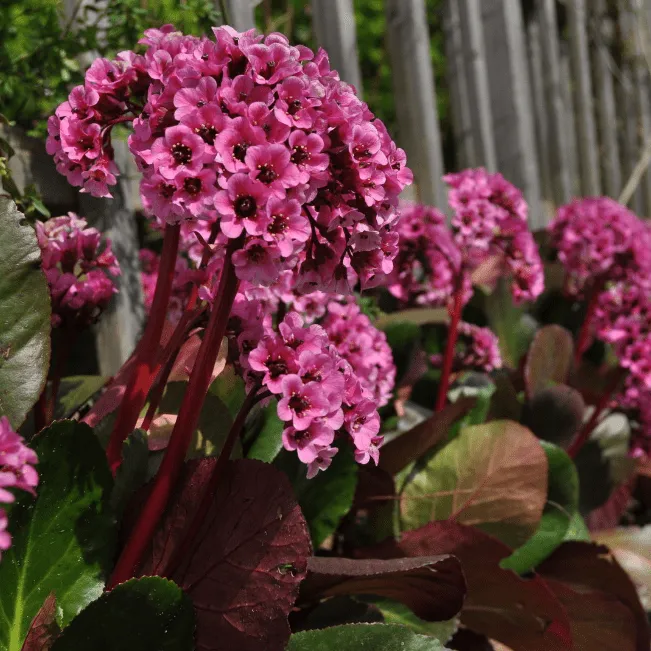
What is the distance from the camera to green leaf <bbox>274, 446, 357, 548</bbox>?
1121mm

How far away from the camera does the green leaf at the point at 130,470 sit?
0.86 m

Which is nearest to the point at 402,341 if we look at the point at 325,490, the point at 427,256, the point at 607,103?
the point at 427,256

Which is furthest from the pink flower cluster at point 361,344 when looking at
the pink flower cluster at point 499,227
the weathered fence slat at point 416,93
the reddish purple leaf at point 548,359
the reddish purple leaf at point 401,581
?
the weathered fence slat at point 416,93

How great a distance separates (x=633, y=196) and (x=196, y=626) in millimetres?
4259

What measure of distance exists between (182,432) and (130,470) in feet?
0.37

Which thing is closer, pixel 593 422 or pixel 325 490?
pixel 325 490

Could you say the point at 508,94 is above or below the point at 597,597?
above

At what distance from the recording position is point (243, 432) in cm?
109

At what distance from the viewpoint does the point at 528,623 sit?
45.1 inches

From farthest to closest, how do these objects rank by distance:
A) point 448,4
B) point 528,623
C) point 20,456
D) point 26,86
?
point 448,4
point 26,86
point 528,623
point 20,456

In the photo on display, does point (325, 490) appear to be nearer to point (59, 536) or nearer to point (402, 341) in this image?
point (59, 536)

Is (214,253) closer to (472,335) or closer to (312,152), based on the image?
(312,152)

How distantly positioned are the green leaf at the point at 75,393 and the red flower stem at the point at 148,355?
14cm

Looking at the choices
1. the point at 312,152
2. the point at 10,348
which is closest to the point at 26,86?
the point at 10,348
